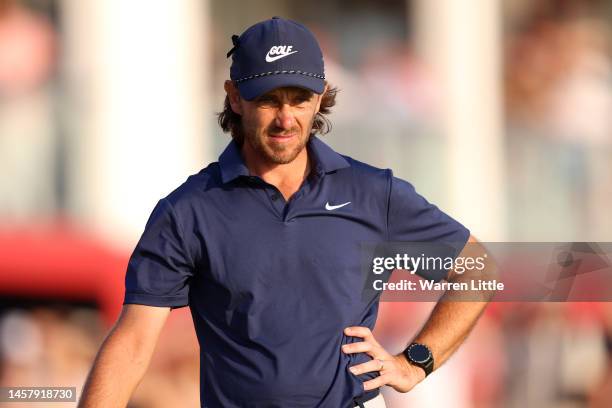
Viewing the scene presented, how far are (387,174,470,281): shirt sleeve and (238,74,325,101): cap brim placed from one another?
0.41 meters

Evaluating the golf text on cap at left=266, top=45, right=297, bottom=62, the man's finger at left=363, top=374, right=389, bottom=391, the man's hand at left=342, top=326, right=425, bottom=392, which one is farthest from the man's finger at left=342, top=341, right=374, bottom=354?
the golf text on cap at left=266, top=45, right=297, bottom=62

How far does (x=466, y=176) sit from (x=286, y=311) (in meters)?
6.00

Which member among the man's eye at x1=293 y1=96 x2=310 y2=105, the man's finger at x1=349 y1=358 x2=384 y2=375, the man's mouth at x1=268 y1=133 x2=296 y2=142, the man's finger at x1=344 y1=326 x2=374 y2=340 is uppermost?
the man's eye at x1=293 y1=96 x2=310 y2=105

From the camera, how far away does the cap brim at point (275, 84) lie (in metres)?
4.07

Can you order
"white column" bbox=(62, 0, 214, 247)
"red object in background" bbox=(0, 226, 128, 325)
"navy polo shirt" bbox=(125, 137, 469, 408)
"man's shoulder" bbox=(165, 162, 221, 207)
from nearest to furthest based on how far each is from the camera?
"navy polo shirt" bbox=(125, 137, 469, 408), "man's shoulder" bbox=(165, 162, 221, 207), "red object in background" bbox=(0, 226, 128, 325), "white column" bbox=(62, 0, 214, 247)

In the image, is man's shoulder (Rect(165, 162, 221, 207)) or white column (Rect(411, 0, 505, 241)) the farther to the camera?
white column (Rect(411, 0, 505, 241))

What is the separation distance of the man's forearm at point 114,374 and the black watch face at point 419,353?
2.89 ft

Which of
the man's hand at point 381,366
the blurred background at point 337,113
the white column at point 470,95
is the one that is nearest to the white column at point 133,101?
the blurred background at point 337,113

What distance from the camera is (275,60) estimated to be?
13.5 ft

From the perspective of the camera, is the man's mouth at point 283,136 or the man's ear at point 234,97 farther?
the man's ear at point 234,97

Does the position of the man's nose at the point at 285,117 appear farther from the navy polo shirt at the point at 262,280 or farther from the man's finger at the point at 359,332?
the man's finger at the point at 359,332

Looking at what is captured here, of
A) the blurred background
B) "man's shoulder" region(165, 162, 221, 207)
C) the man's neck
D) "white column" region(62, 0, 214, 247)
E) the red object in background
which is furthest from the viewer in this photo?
"white column" region(62, 0, 214, 247)

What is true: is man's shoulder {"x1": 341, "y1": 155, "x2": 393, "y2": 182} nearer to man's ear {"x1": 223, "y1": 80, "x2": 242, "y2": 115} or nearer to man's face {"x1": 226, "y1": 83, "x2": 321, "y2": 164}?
man's face {"x1": 226, "y1": 83, "x2": 321, "y2": 164}

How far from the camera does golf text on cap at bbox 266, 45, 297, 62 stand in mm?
4121
